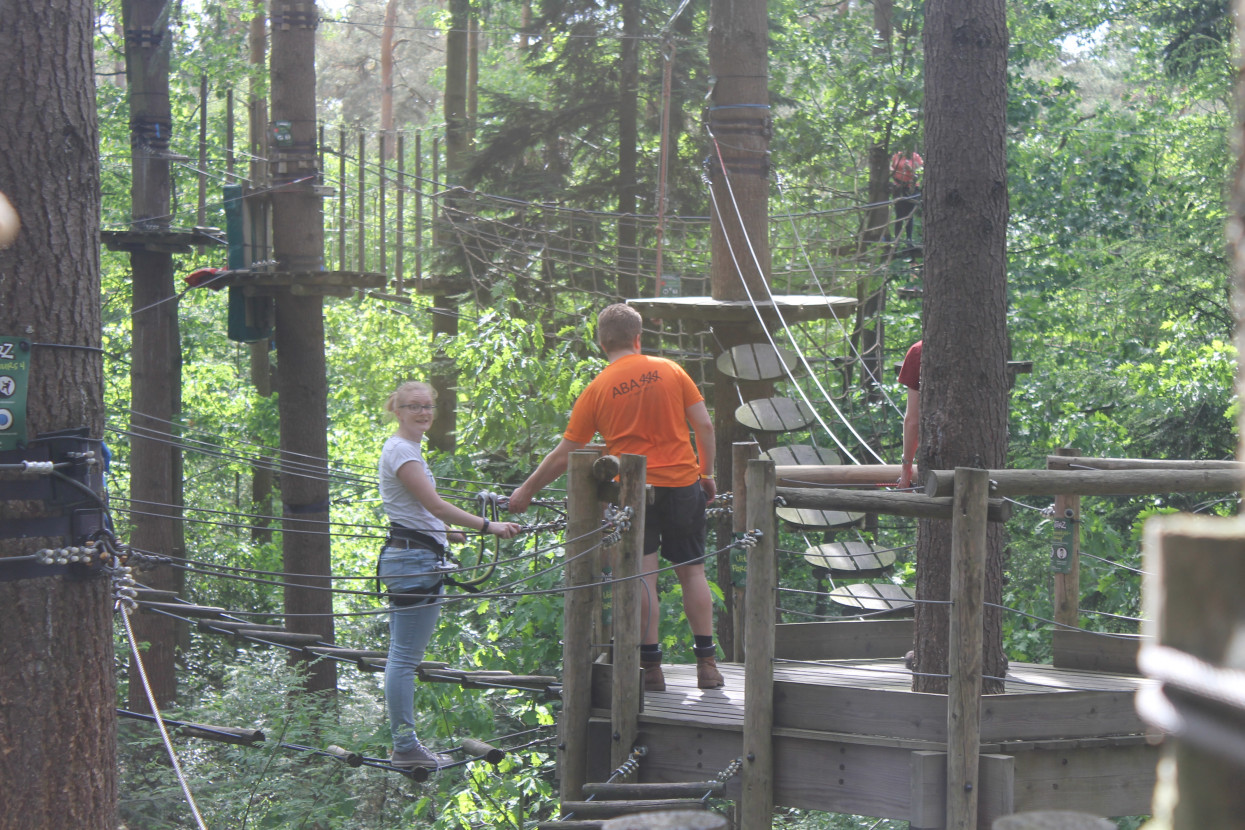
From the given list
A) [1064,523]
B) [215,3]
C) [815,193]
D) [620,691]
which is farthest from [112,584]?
[815,193]

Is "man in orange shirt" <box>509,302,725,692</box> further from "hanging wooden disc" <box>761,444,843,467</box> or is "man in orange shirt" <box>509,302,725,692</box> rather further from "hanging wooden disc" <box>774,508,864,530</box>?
"hanging wooden disc" <box>761,444,843,467</box>

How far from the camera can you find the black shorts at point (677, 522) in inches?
185

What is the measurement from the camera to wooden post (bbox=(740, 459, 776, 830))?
411cm

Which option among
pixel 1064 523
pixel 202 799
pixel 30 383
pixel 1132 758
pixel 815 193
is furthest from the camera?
pixel 815 193

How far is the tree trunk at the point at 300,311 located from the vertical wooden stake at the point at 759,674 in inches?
213

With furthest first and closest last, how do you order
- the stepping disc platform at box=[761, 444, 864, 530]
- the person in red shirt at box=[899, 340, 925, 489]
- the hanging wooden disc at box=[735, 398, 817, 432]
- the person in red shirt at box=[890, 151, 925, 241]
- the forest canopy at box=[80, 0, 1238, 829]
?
the person in red shirt at box=[890, 151, 925, 241] → the forest canopy at box=[80, 0, 1238, 829] → the hanging wooden disc at box=[735, 398, 817, 432] → the stepping disc platform at box=[761, 444, 864, 530] → the person in red shirt at box=[899, 340, 925, 489]

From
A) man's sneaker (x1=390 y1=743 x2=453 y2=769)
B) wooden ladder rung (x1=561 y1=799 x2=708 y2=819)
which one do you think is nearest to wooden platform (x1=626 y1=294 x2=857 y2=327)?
man's sneaker (x1=390 y1=743 x2=453 y2=769)

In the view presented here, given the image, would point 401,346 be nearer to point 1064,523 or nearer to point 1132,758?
point 1064,523

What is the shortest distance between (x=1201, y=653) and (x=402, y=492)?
4149 millimetres

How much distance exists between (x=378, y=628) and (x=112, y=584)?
1046 centimetres

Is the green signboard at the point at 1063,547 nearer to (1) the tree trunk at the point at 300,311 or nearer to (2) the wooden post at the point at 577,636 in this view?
(2) the wooden post at the point at 577,636

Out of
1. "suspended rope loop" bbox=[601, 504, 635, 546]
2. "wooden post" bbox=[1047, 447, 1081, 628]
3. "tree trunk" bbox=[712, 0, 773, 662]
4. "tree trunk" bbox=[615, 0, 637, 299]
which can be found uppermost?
"tree trunk" bbox=[615, 0, 637, 299]

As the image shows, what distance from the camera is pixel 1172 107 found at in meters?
14.1

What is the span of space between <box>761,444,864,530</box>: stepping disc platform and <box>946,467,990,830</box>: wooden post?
2852mm
